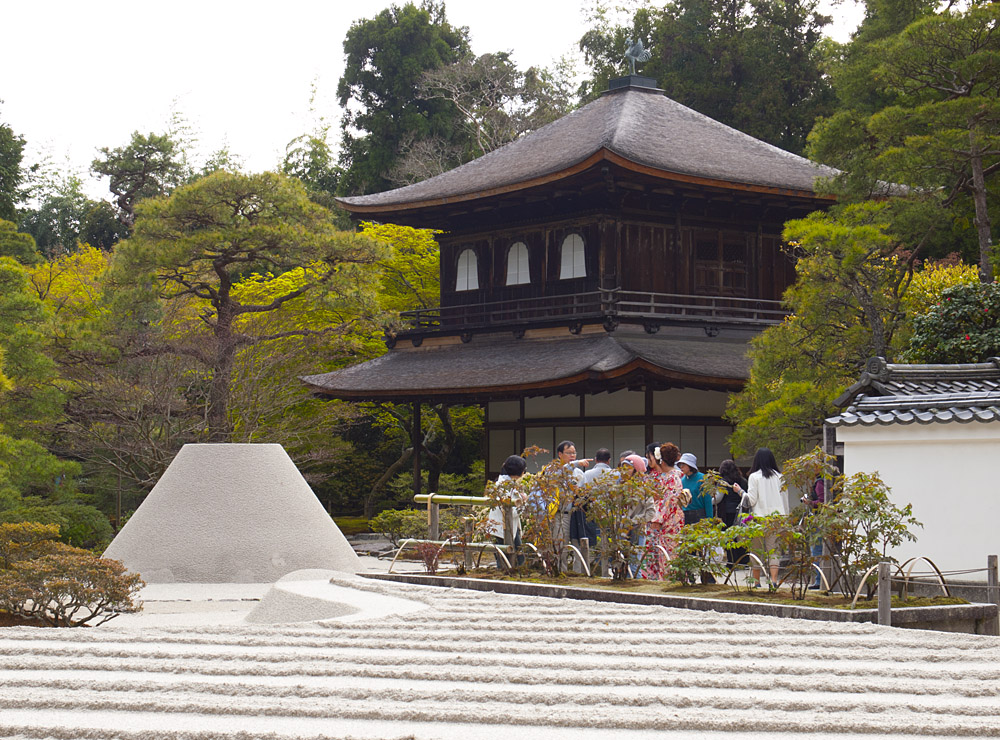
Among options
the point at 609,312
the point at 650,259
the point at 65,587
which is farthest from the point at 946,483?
the point at 650,259

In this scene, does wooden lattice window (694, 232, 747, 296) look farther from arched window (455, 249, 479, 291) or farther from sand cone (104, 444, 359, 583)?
sand cone (104, 444, 359, 583)

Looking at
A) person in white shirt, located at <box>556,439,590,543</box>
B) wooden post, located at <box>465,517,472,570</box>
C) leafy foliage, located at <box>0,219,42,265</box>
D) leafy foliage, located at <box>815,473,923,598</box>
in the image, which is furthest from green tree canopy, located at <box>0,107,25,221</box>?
leafy foliage, located at <box>815,473,923,598</box>

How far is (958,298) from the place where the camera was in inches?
637

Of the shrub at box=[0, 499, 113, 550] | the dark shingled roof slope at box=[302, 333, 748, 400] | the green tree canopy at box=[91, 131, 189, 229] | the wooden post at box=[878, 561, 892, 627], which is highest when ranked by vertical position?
the green tree canopy at box=[91, 131, 189, 229]

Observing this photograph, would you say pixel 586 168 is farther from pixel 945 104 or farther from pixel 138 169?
pixel 138 169

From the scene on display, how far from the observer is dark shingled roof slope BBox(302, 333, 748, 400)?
21.0m

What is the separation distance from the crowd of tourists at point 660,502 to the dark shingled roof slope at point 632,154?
1084 centimetres

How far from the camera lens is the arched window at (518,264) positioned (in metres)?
26.0

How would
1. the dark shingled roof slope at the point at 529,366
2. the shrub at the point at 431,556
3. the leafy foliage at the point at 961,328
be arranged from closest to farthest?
1. the shrub at the point at 431,556
2. the leafy foliage at the point at 961,328
3. the dark shingled roof slope at the point at 529,366

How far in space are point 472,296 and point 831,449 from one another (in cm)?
1539

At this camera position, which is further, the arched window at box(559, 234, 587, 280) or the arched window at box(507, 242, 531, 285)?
the arched window at box(507, 242, 531, 285)

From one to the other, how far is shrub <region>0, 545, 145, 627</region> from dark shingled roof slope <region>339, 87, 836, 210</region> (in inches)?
538

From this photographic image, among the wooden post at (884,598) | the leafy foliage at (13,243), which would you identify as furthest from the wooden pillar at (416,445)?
the wooden post at (884,598)

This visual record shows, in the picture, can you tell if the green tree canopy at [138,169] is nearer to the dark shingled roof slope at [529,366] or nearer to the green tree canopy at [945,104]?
the dark shingled roof slope at [529,366]
